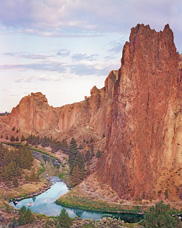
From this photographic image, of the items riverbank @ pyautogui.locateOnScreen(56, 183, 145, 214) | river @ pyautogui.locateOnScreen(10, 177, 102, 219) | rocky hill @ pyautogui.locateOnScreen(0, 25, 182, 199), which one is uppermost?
rocky hill @ pyautogui.locateOnScreen(0, 25, 182, 199)

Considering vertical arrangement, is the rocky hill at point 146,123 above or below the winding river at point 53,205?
above

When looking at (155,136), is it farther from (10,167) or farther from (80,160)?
(10,167)

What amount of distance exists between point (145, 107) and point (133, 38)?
16489 millimetres

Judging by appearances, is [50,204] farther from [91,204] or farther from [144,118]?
[144,118]

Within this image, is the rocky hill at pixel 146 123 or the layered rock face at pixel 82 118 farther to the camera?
the layered rock face at pixel 82 118

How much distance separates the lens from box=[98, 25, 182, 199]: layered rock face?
222ft

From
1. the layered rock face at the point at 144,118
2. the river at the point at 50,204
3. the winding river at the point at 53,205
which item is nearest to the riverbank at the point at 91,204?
the winding river at the point at 53,205

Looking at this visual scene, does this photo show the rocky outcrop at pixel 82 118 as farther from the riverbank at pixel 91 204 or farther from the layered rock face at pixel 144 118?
the riverbank at pixel 91 204

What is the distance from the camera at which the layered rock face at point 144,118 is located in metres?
67.8

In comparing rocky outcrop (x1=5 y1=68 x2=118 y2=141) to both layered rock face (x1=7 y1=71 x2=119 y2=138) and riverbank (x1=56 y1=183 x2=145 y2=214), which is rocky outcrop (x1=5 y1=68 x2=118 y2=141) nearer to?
layered rock face (x1=7 y1=71 x2=119 y2=138)

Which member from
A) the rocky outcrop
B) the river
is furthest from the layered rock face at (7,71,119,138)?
the river

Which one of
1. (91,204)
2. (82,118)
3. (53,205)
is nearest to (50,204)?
(53,205)

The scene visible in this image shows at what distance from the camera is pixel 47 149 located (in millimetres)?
152125

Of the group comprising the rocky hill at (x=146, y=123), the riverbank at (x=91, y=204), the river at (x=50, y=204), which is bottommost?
the river at (x=50, y=204)
